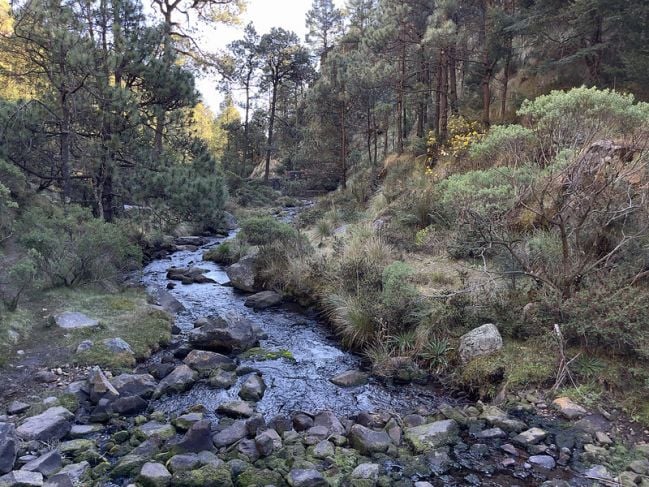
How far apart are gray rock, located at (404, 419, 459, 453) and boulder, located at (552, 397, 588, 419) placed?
117 cm

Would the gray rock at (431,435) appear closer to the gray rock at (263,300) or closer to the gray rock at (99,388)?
the gray rock at (99,388)

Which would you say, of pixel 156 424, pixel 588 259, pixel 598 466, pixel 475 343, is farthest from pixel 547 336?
pixel 156 424

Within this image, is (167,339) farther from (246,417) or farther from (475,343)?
(475,343)

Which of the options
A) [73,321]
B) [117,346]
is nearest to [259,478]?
[117,346]

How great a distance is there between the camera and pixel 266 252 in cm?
1168

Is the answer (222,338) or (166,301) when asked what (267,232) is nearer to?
(166,301)

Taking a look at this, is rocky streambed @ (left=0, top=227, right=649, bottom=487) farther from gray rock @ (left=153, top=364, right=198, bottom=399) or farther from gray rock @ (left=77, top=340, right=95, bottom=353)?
gray rock @ (left=77, top=340, right=95, bottom=353)

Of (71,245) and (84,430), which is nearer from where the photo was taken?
(84,430)

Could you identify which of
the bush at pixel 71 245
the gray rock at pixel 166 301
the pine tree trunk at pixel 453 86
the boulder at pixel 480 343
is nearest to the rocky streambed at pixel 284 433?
the boulder at pixel 480 343

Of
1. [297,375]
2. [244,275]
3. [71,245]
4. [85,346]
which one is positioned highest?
[71,245]

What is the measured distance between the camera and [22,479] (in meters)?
3.88

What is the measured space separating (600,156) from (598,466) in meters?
4.37

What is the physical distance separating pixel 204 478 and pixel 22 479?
1.48 metres

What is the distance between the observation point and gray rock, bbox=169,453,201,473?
421 cm
